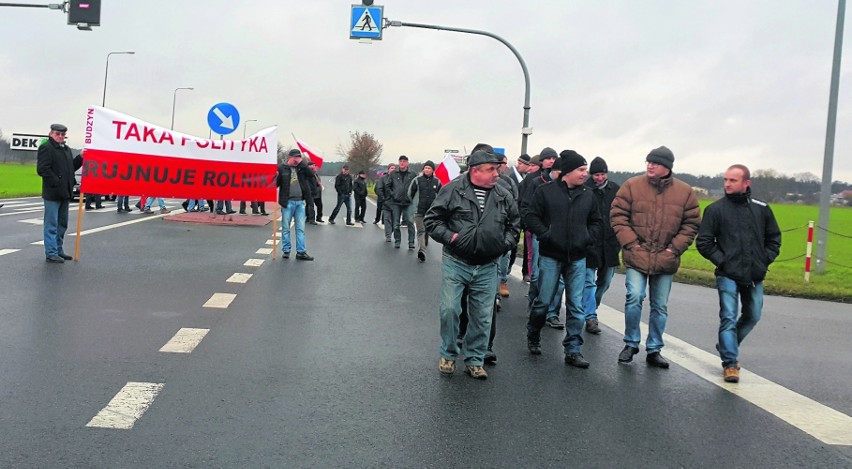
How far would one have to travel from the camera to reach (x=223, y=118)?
18.5 meters

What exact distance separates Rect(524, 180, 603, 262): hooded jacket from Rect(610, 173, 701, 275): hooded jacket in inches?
11.7

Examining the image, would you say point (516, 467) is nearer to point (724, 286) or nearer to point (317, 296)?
point (724, 286)

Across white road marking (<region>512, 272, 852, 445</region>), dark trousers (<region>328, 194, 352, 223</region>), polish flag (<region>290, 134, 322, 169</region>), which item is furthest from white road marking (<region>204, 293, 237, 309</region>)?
dark trousers (<region>328, 194, 352, 223</region>)

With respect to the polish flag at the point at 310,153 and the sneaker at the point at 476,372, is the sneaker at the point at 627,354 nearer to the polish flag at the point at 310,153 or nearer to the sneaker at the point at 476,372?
the sneaker at the point at 476,372

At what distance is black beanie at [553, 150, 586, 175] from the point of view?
639cm

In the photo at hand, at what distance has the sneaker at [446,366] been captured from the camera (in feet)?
18.9

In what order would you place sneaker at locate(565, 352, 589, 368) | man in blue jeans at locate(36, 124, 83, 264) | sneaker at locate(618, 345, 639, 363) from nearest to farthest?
sneaker at locate(565, 352, 589, 368), sneaker at locate(618, 345, 639, 363), man in blue jeans at locate(36, 124, 83, 264)

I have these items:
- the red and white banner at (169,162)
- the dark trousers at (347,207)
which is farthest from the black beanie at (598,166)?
the dark trousers at (347,207)

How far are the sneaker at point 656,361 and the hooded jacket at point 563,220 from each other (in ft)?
3.45

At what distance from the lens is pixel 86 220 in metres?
18.8

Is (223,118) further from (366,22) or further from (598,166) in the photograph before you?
(598,166)

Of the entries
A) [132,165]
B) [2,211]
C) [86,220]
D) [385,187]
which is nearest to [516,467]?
[132,165]

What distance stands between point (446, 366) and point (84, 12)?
686 inches

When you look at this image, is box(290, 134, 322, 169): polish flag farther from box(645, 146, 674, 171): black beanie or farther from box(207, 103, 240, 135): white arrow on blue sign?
box(645, 146, 674, 171): black beanie
